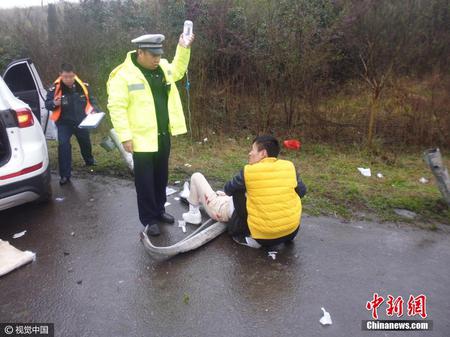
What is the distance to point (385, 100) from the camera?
254 inches

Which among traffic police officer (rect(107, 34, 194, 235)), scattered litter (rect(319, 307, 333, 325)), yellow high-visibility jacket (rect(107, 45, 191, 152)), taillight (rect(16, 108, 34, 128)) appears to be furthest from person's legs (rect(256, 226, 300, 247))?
taillight (rect(16, 108, 34, 128))

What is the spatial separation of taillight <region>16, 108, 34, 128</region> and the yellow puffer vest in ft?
7.74

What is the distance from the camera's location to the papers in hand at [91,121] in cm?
500

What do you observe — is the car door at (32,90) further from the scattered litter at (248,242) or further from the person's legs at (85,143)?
the scattered litter at (248,242)

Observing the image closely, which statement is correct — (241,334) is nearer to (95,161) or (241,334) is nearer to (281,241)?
(281,241)

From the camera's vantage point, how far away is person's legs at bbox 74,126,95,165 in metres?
5.66

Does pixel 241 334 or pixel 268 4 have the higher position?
pixel 268 4

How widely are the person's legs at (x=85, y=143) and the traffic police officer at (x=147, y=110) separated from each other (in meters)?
2.32

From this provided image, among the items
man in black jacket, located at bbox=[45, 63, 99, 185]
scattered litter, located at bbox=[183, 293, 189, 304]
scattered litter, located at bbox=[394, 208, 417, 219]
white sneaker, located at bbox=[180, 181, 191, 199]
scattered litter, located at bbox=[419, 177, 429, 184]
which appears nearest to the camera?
scattered litter, located at bbox=[183, 293, 189, 304]

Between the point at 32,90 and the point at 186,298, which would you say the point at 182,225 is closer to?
the point at 186,298

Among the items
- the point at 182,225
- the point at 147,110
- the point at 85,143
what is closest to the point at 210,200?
the point at 182,225

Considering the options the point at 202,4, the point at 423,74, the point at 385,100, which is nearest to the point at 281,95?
the point at 385,100

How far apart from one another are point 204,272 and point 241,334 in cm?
77

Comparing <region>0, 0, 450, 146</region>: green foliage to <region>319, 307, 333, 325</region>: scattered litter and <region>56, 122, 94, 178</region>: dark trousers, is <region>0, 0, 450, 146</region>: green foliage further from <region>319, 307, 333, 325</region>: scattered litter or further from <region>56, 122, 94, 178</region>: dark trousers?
<region>319, 307, 333, 325</region>: scattered litter
